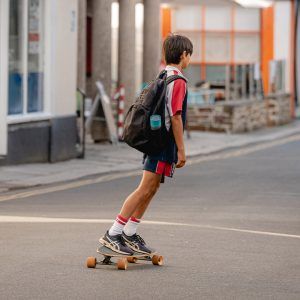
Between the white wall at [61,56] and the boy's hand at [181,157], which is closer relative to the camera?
the boy's hand at [181,157]

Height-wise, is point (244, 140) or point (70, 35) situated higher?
point (70, 35)

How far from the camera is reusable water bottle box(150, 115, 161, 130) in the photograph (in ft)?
29.2

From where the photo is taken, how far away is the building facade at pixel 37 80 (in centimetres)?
1845

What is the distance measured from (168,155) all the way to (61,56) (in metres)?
11.4

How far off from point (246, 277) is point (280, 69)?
30.5 metres

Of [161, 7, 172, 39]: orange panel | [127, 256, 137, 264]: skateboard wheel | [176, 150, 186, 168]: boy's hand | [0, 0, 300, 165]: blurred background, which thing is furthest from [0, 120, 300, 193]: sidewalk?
[161, 7, 172, 39]: orange panel

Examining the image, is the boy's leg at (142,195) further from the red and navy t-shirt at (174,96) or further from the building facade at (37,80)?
the building facade at (37,80)

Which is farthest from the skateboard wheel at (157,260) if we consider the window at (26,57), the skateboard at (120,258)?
the window at (26,57)

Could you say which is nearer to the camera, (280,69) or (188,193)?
(188,193)

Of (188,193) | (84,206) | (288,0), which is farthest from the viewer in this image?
(288,0)

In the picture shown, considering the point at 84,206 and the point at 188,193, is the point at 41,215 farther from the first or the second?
the point at 188,193

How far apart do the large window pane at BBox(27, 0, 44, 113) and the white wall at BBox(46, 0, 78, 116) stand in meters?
0.11

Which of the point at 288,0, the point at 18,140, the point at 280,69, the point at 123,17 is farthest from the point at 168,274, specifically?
the point at 288,0

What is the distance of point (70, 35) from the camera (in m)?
20.6
